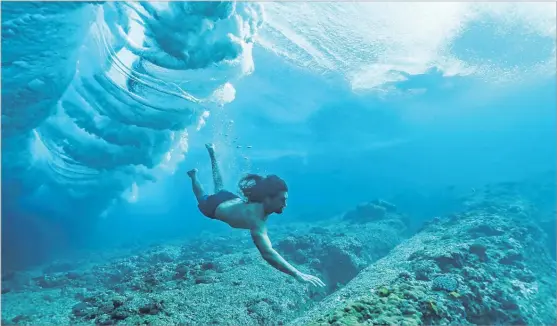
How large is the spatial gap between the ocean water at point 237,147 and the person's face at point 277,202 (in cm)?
182

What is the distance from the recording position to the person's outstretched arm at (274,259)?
4247 millimetres

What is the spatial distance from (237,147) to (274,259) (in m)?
15.3

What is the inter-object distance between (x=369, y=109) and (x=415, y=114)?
34.7ft

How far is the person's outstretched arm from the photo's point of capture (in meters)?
4.25

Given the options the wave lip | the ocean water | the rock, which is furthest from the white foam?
the rock

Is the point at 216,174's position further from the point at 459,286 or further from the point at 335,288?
the point at 335,288

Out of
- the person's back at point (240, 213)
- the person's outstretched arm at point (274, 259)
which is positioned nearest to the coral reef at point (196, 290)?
the person's back at point (240, 213)

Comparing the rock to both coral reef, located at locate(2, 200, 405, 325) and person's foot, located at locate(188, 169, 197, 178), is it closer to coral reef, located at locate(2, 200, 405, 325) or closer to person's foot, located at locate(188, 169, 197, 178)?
coral reef, located at locate(2, 200, 405, 325)

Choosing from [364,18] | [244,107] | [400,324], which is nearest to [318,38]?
[364,18]

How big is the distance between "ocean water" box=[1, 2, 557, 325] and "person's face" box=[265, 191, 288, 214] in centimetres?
182

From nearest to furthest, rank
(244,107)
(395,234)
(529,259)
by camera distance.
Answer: (529,259) → (395,234) → (244,107)

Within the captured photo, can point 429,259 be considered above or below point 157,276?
below

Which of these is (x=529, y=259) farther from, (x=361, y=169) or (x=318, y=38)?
(x=361, y=169)

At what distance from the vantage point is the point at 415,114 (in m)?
44.8
